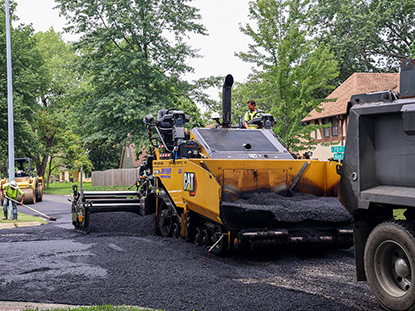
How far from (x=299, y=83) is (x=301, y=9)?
9.71 feet

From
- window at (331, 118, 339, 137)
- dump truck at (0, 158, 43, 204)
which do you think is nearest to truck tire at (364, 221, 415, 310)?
dump truck at (0, 158, 43, 204)

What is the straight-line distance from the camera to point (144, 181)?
504 inches

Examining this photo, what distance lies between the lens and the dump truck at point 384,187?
5016 mm

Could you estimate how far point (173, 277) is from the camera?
7.20 metres

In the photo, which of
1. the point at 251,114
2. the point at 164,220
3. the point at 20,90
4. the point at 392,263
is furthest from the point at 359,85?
the point at 392,263

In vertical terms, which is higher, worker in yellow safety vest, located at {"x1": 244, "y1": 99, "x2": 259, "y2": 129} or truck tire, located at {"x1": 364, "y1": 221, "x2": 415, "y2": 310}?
worker in yellow safety vest, located at {"x1": 244, "y1": 99, "x2": 259, "y2": 129}

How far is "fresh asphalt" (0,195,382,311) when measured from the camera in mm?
5957

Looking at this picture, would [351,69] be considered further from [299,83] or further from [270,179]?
[270,179]

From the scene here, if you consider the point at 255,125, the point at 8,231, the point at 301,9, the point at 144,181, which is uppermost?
the point at 301,9

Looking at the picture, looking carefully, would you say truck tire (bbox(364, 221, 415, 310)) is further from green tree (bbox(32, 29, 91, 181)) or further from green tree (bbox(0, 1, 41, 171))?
green tree (bbox(32, 29, 91, 181))

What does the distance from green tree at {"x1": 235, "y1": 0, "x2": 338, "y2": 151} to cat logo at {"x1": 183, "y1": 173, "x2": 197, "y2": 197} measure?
11.1 metres

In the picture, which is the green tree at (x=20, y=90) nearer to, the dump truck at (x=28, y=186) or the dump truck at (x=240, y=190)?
the dump truck at (x=28, y=186)

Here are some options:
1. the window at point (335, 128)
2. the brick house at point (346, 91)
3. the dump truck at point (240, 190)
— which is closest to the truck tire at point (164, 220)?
the dump truck at point (240, 190)

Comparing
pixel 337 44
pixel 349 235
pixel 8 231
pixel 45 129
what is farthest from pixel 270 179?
pixel 45 129
